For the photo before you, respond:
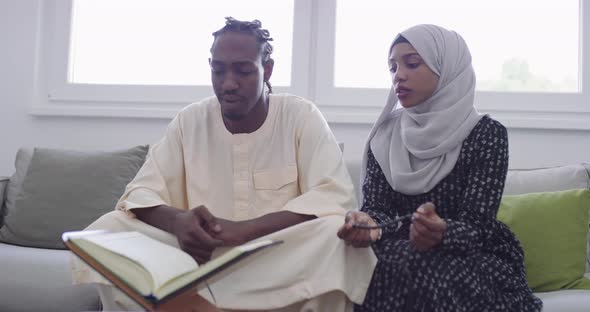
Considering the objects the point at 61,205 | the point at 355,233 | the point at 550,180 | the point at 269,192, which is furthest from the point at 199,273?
the point at 550,180

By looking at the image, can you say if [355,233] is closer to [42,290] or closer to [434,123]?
[434,123]

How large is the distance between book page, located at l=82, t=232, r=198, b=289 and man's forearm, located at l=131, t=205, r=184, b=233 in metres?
0.36

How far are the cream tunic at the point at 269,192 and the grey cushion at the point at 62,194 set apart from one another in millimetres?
643

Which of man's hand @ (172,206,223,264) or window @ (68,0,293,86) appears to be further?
window @ (68,0,293,86)

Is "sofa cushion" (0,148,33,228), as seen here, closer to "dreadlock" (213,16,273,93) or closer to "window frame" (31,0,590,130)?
"window frame" (31,0,590,130)

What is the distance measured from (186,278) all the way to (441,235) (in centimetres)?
74

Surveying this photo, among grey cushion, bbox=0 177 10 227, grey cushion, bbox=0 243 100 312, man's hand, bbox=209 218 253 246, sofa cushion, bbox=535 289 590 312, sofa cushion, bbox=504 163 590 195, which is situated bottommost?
grey cushion, bbox=0 243 100 312

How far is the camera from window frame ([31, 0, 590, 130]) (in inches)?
112

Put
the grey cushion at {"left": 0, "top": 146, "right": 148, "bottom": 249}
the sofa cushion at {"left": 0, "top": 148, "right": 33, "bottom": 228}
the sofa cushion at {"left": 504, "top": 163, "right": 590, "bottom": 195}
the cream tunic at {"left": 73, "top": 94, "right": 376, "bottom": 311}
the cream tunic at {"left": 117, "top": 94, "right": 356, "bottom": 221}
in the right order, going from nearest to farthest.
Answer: the cream tunic at {"left": 73, "top": 94, "right": 376, "bottom": 311}, the cream tunic at {"left": 117, "top": 94, "right": 356, "bottom": 221}, the sofa cushion at {"left": 504, "top": 163, "right": 590, "bottom": 195}, the grey cushion at {"left": 0, "top": 146, "right": 148, "bottom": 249}, the sofa cushion at {"left": 0, "top": 148, "right": 33, "bottom": 228}

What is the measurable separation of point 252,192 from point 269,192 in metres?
0.05

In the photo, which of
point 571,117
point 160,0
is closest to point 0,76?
point 160,0

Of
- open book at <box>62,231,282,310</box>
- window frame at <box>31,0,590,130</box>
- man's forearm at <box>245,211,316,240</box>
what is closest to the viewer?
open book at <box>62,231,282,310</box>

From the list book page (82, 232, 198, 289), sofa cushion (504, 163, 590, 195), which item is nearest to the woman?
book page (82, 232, 198, 289)

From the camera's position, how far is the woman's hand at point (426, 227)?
153 cm
